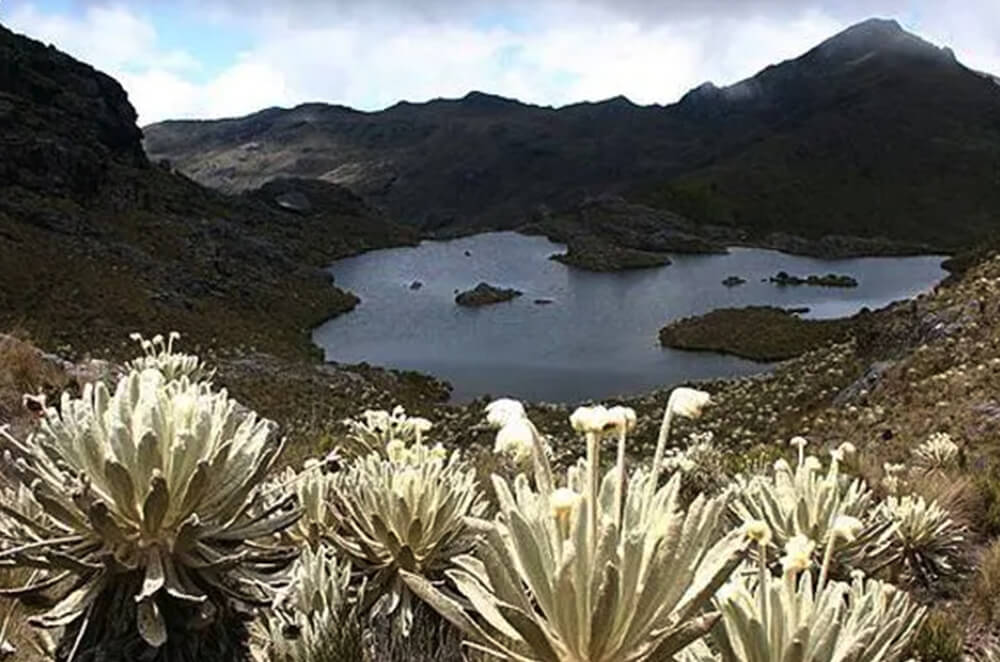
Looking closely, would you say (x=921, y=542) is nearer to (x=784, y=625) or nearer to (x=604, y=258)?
(x=784, y=625)

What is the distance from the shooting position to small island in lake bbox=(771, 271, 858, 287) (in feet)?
233

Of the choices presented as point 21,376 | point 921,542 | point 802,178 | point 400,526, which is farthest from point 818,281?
point 802,178

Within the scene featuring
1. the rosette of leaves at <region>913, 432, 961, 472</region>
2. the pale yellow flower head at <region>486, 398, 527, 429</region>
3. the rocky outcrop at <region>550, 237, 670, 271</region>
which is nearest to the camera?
the pale yellow flower head at <region>486, 398, 527, 429</region>

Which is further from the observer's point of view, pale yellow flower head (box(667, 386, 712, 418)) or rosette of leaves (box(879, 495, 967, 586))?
rosette of leaves (box(879, 495, 967, 586))

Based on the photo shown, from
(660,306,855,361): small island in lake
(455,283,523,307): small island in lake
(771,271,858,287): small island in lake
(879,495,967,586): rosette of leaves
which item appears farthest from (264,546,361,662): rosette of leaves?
(771,271,858,287): small island in lake

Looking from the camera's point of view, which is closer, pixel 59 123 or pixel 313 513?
pixel 313 513

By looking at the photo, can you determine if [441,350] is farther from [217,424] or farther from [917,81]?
[917,81]

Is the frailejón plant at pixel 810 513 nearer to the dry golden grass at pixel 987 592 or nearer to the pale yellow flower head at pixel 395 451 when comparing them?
the dry golden grass at pixel 987 592

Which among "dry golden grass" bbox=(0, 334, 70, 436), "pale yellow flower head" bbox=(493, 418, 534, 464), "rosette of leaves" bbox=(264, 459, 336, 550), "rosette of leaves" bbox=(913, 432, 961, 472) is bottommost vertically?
"dry golden grass" bbox=(0, 334, 70, 436)

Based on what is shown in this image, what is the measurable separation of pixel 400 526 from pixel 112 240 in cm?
5148

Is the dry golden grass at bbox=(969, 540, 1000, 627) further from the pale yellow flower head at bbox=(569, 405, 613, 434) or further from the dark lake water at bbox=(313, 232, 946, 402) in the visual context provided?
the dark lake water at bbox=(313, 232, 946, 402)

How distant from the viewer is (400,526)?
320 centimetres

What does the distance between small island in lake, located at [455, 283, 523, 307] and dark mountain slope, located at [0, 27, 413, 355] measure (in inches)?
279

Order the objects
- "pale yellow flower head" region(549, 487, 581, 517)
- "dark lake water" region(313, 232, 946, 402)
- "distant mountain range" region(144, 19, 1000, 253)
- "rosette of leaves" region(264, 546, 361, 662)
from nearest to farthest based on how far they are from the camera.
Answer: "pale yellow flower head" region(549, 487, 581, 517), "rosette of leaves" region(264, 546, 361, 662), "dark lake water" region(313, 232, 946, 402), "distant mountain range" region(144, 19, 1000, 253)
